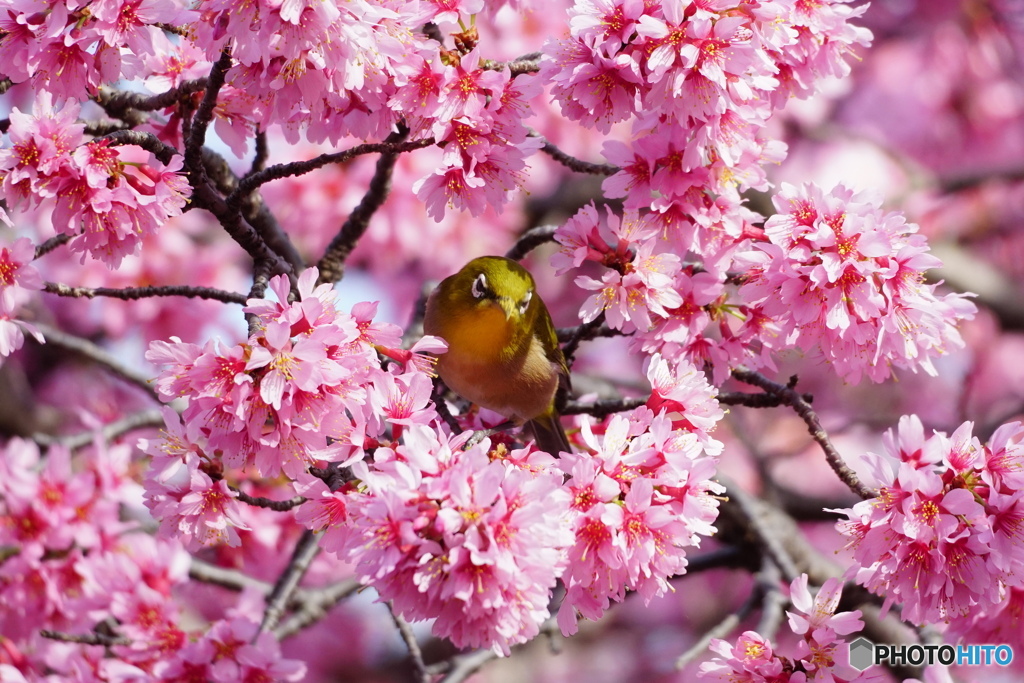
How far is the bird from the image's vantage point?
3.82m

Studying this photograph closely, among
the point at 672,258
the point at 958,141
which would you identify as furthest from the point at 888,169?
the point at 672,258

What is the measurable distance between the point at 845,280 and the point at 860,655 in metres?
1.20

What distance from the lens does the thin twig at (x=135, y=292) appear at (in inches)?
113

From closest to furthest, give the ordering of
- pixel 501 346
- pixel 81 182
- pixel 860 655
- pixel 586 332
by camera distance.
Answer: pixel 81 182 → pixel 860 655 → pixel 586 332 → pixel 501 346

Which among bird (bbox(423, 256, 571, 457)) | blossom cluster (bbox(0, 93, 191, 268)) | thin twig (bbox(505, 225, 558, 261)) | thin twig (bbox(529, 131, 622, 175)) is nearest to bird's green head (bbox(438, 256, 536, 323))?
bird (bbox(423, 256, 571, 457))

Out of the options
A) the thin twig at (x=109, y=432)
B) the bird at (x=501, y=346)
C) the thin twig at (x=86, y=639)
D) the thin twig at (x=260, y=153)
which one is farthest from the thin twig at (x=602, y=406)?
the thin twig at (x=109, y=432)

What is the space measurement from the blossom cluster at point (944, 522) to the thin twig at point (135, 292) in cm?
187

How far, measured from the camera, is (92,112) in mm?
4344

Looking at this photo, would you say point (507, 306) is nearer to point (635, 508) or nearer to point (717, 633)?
point (717, 633)

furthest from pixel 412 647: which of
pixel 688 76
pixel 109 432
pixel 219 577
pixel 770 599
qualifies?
pixel 688 76

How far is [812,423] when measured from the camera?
310 cm

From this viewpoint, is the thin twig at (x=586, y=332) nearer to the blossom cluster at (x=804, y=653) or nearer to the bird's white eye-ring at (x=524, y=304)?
the bird's white eye-ring at (x=524, y=304)

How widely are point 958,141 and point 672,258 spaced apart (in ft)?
27.4

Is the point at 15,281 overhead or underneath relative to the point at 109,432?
overhead
